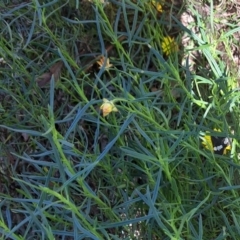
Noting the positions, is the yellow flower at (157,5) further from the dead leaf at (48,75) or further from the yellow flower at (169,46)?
the dead leaf at (48,75)

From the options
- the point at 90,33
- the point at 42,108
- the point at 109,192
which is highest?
the point at 90,33

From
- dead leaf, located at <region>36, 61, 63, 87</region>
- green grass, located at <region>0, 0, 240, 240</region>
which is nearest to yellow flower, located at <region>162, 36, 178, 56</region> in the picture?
green grass, located at <region>0, 0, 240, 240</region>

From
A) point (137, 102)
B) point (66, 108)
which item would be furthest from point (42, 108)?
point (137, 102)

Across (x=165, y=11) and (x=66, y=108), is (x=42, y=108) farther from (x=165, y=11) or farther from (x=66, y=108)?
(x=165, y=11)

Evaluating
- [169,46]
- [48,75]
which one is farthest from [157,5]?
[48,75]

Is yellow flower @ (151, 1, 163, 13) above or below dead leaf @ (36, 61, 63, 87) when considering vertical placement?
above

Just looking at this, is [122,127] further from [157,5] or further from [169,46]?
[157,5]

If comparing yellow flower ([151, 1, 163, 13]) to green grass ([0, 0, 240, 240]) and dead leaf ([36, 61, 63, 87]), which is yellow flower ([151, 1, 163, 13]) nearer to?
green grass ([0, 0, 240, 240])
